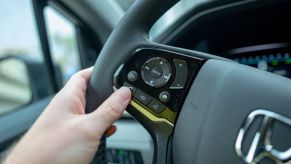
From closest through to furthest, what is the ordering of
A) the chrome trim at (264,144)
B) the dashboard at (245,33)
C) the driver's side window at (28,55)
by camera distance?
1. the chrome trim at (264,144)
2. the dashboard at (245,33)
3. the driver's side window at (28,55)

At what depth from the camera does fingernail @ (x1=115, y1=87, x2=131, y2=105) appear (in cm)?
78

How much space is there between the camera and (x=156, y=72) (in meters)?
0.81

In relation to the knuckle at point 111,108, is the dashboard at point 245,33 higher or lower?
higher

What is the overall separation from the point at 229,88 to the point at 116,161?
0.69m

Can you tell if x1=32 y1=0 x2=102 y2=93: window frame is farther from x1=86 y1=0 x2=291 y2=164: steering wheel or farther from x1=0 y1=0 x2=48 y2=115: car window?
x1=86 y1=0 x2=291 y2=164: steering wheel

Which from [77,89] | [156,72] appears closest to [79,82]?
[77,89]

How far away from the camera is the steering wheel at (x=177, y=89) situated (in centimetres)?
77

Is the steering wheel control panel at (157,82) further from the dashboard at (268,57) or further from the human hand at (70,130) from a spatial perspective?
the dashboard at (268,57)

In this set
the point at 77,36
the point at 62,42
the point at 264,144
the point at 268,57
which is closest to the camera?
the point at 264,144

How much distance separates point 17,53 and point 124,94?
125cm

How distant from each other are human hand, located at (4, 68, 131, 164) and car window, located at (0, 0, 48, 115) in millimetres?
961

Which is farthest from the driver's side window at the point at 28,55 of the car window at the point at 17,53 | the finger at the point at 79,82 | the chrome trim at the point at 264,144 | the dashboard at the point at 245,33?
the chrome trim at the point at 264,144

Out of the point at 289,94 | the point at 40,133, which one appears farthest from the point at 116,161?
the point at 289,94

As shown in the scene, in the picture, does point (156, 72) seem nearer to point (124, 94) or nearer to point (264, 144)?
point (124, 94)
